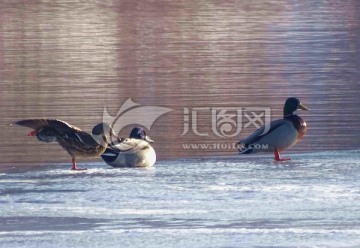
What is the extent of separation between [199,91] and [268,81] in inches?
38.2

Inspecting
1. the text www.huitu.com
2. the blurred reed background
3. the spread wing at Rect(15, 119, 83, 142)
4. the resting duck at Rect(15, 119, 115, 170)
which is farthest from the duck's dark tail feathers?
the spread wing at Rect(15, 119, 83, 142)

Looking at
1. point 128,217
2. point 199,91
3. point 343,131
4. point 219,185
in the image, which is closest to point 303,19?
point 199,91

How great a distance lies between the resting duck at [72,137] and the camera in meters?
7.04

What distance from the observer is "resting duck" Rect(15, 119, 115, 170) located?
7.04 m

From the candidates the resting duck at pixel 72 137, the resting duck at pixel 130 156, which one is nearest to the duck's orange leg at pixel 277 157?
the resting duck at pixel 130 156

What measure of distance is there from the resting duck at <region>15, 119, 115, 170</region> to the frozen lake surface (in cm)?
13

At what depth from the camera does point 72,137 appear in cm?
706

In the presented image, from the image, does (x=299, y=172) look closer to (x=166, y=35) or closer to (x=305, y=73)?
(x=305, y=73)

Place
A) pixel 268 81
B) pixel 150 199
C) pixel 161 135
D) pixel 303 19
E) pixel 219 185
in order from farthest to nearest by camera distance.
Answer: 1. pixel 303 19
2. pixel 268 81
3. pixel 161 135
4. pixel 219 185
5. pixel 150 199

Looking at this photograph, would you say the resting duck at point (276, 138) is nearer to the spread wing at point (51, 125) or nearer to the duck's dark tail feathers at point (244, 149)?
the duck's dark tail feathers at point (244, 149)

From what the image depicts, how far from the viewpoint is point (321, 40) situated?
14.5 meters

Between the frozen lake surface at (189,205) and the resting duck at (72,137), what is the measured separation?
0.42ft

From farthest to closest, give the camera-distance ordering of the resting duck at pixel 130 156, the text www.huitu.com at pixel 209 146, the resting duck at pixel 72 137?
1. the text www.huitu.com at pixel 209 146
2. the resting duck at pixel 72 137
3. the resting duck at pixel 130 156

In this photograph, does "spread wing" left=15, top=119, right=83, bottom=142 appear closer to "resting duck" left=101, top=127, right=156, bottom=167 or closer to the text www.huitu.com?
"resting duck" left=101, top=127, right=156, bottom=167
